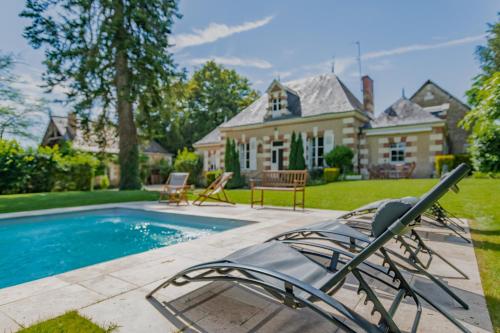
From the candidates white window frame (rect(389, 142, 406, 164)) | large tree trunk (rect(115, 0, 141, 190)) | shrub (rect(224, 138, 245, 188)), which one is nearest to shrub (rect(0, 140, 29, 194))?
large tree trunk (rect(115, 0, 141, 190))

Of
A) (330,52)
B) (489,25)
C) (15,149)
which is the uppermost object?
(489,25)

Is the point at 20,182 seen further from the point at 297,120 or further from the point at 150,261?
the point at 297,120

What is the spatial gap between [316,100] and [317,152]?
3.58 m

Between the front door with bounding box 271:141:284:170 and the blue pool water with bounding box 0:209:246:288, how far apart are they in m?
12.0

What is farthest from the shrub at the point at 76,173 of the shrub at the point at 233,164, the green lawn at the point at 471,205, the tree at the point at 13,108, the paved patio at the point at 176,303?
the paved patio at the point at 176,303

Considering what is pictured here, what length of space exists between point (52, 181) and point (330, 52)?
770 inches

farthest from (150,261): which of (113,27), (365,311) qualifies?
(113,27)

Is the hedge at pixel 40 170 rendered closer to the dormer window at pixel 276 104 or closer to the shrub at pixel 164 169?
the shrub at pixel 164 169

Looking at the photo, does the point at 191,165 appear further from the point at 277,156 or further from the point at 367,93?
the point at 367,93

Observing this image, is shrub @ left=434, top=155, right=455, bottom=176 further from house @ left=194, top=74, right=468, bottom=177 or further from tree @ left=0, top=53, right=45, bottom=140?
tree @ left=0, top=53, right=45, bottom=140

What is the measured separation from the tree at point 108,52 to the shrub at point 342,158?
1051cm

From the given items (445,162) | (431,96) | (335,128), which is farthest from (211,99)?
(445,162)

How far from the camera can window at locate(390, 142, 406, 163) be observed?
15664mm

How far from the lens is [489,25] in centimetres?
2188
